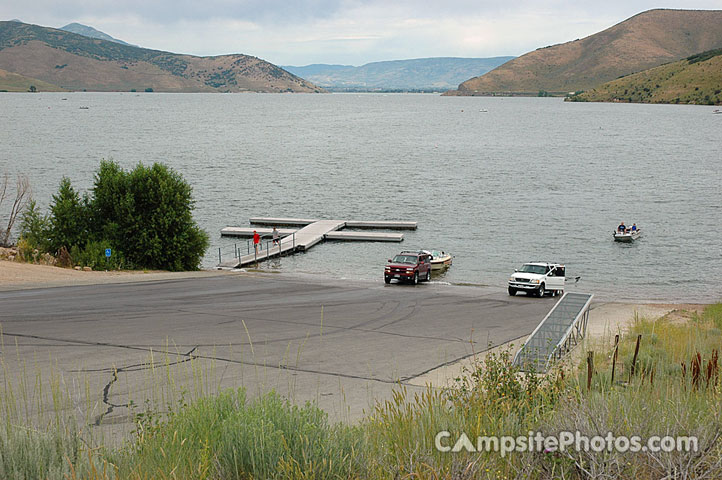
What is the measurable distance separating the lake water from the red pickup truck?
396cm

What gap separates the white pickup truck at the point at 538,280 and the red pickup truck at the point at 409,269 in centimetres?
538

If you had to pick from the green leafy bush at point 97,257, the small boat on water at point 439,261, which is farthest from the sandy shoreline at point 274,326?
the small boat on water at point 439,261

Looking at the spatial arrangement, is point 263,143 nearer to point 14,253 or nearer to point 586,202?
point 586,202

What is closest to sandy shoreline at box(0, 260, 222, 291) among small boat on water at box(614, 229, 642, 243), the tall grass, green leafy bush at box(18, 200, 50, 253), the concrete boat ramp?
green leafy bush at box(18, 200, 50, 253)

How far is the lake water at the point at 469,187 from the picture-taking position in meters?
45.3

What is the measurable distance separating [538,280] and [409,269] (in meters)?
6.72

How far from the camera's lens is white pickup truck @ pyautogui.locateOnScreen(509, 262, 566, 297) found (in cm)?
3219

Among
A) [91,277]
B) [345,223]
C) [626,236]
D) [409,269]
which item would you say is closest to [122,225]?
[91,277]

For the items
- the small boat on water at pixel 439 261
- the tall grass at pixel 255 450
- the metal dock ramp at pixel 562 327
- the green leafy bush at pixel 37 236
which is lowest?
the small boat on water at pixel 439 261

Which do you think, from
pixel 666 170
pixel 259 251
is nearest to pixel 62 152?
pixel 259 251

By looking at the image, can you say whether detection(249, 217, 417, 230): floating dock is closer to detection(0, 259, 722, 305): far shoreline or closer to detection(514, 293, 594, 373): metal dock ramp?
detection(0, 259, 722, 305): far shoreline

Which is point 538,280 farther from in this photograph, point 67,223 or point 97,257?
point 67,223

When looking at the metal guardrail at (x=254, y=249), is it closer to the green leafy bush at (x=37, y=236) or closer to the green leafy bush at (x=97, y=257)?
the green leafy bush at (x=97, y=257)

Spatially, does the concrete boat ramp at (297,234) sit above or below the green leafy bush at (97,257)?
below
